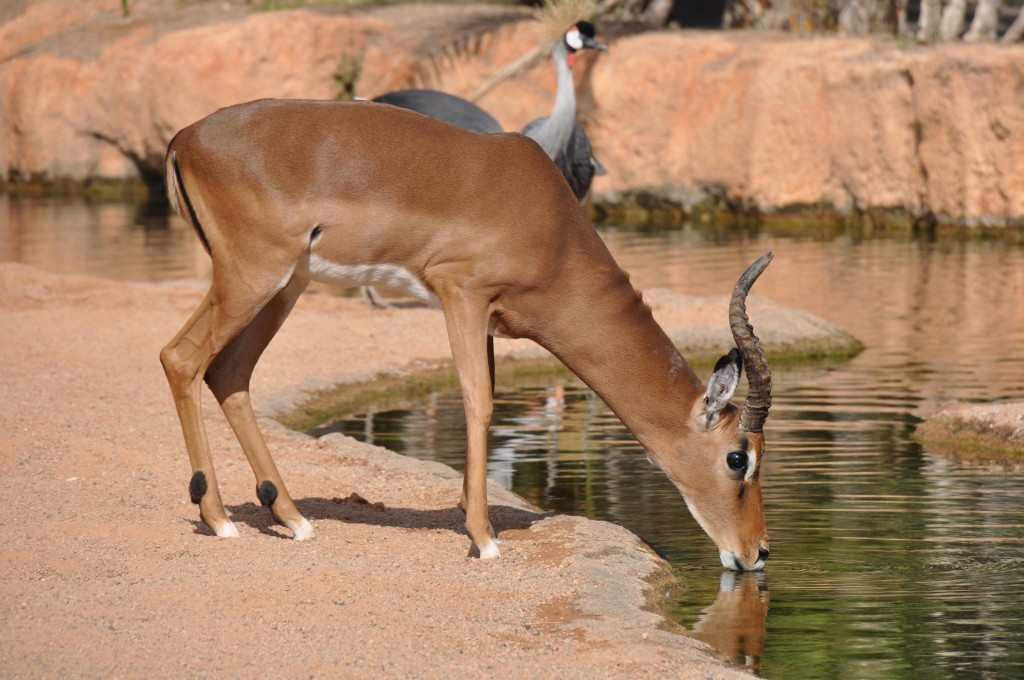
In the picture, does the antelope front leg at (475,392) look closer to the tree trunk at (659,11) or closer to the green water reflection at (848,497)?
the green water reflection at (848,497)

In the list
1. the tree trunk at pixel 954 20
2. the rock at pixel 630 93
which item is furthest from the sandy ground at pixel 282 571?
the tree trunk at pixel 954 20

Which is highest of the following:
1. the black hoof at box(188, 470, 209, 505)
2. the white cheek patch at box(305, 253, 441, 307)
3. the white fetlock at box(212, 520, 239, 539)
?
the white cheek patch at box(305, 253, 441, 307)

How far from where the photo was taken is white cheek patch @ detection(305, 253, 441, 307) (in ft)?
21.1

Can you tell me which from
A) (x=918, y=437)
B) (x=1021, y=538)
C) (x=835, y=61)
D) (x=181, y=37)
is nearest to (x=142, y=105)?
(x=181, y=37)

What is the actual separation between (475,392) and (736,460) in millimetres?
1092

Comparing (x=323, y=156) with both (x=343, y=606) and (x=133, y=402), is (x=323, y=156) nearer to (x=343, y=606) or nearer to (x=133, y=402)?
(x=343, y=606)

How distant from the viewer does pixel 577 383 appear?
1176 centimetres

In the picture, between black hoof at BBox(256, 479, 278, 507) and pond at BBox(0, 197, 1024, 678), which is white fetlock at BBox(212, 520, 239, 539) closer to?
black hoof at BBox(256, 479, 278, 507)

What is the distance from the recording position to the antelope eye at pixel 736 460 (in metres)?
6.38

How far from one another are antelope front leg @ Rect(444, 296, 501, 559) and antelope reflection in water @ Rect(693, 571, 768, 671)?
0.93m

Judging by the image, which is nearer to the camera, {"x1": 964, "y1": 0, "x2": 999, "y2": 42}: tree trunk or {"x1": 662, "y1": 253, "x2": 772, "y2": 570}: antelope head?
{"x1": 662, "y1": 253, "x2": 772, "y2": 570}: antelope head

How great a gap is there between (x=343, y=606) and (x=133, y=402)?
4606mm

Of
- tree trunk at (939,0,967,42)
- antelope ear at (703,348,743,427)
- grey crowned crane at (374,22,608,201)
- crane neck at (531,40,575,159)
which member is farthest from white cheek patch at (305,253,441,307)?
tree trunk at (939,0,967,42)

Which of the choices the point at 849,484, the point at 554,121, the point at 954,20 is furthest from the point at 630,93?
the point at 849,484
